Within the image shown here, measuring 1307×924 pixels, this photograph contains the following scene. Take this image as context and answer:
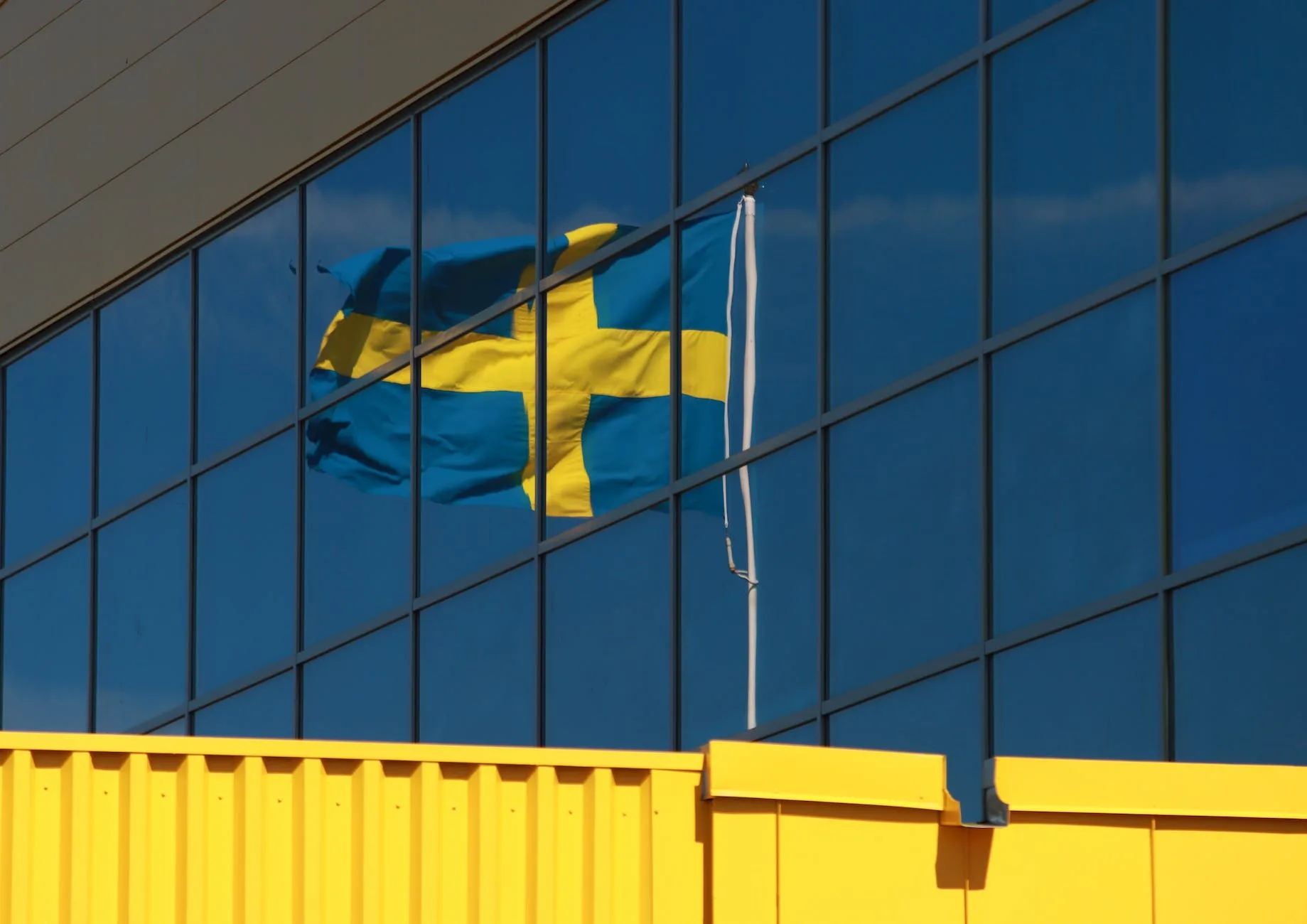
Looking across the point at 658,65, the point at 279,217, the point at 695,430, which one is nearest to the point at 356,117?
the point at 279,217

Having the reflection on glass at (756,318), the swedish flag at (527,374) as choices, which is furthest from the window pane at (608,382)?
the reflection on glass at (756,318)

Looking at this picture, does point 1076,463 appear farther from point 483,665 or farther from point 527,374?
point 483,665

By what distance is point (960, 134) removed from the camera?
507 inches

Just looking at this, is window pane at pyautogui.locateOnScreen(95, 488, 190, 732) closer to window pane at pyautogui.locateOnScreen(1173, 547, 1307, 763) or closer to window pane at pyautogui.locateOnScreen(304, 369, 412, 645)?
window pane at pyautogui.locateOnScreen(304, 369, 412, 645)

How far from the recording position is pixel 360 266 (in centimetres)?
1617

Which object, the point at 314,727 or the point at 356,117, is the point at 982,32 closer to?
the point at 356,117

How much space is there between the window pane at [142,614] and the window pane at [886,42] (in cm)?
743

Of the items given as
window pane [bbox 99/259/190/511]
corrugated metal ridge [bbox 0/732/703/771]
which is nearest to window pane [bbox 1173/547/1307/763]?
corrugated metal ridge [bbox 0/732/703/771]

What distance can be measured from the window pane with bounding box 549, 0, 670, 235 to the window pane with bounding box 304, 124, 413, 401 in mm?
1572

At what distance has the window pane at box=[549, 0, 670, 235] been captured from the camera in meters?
14.4

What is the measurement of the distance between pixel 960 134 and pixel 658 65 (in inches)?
106

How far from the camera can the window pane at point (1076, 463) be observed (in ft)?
39.2

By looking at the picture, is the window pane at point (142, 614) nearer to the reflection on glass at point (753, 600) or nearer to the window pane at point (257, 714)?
the window pane at point (257, 714)

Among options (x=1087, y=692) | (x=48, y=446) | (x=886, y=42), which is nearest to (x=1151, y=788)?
(x=1087, y=692)
